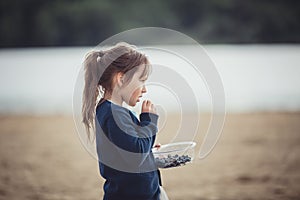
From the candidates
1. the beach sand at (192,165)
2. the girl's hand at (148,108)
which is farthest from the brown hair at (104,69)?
the beach sand at (192,165)

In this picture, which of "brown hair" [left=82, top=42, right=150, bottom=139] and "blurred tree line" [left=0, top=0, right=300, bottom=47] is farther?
"blurred tree line" [left=0, top=0, right=300, bottom=47]

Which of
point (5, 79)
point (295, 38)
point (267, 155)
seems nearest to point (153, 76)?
point (267, 155)

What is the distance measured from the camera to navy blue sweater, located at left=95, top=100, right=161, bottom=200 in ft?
9.00

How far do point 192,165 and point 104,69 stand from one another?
3.54m

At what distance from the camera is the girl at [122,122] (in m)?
2.75

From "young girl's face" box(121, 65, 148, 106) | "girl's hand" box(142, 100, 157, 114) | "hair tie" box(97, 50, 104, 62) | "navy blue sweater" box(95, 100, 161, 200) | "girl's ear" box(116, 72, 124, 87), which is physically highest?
"hair tie" box(97, 50, 104, 62)

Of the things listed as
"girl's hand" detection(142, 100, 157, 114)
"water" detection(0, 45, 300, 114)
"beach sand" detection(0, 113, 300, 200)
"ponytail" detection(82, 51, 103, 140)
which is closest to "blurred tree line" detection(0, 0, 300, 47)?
"water" detection(0, 45, 300, 114)

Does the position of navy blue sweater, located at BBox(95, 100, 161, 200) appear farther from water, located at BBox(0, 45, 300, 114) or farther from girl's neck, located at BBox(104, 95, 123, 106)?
water, located at BBox(0, 45, 300, 114)

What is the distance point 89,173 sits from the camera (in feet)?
20.1

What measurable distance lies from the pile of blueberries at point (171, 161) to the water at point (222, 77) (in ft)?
21.0

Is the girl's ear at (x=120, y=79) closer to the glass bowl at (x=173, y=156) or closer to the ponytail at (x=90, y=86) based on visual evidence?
the ponytail at (x=90, y=86)

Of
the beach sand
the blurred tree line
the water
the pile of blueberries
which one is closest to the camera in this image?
the pile of blueberries

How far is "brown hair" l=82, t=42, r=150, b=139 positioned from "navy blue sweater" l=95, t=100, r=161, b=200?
84 millimetres

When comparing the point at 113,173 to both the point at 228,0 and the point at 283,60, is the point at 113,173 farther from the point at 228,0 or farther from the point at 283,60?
the point at 228,0
